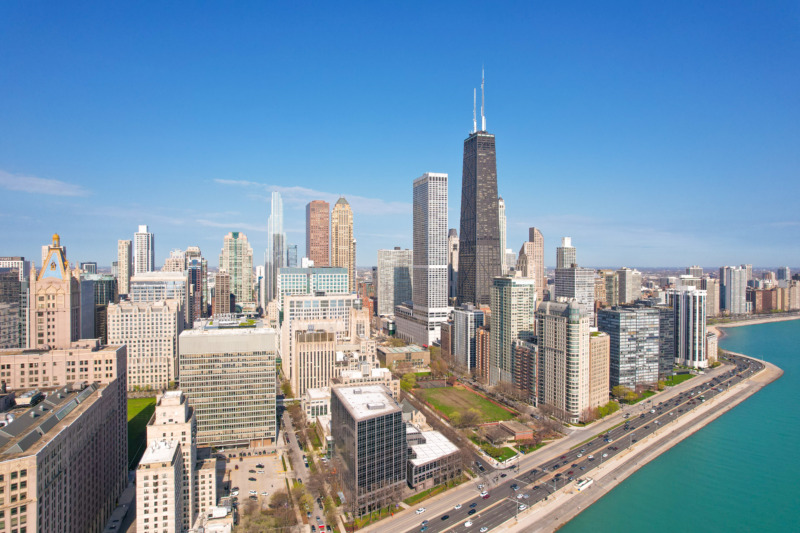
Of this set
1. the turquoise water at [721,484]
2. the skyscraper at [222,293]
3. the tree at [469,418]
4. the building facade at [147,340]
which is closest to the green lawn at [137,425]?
the building facade at [147,340]

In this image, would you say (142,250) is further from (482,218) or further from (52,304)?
(52,304)

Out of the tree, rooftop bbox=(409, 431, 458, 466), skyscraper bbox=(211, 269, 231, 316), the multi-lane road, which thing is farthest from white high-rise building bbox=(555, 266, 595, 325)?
skyscraper bbox=(211, 269, 231, 316)

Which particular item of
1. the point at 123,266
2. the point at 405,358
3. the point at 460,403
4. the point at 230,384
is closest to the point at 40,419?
the point at 230,384

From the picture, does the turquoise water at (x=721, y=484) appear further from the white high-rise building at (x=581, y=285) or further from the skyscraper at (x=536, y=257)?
the skyscraper at (x=536, y=257)

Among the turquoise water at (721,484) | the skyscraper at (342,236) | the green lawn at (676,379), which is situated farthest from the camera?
the skyscraper at (342,236)

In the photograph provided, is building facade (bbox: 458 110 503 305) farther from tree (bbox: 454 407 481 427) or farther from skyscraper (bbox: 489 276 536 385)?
tree (bbox: 454 407 481 427)

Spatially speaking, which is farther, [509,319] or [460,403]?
[509,319]

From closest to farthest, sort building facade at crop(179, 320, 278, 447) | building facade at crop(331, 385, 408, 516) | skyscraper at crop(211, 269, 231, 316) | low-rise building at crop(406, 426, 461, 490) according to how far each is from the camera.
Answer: building facade at crop(331, 385, 408, 516), low-rise building at crop(406, 426, 461, 490), building facade at crop(179, 320, 278, 447), skyscraper at crop(211, 269, 231, 316)
